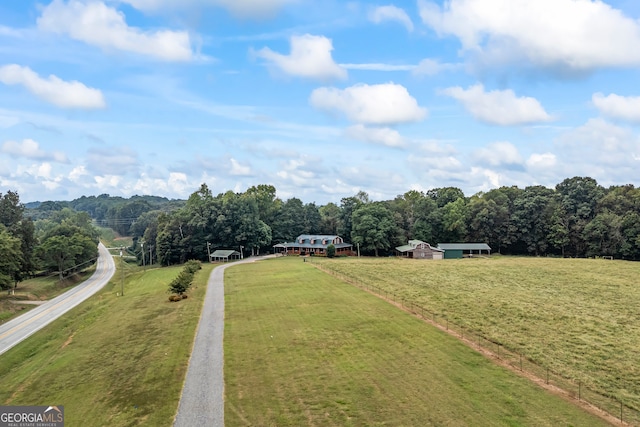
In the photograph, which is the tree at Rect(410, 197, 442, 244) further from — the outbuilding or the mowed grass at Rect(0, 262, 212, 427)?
the mowed grass at Rect(0, 262, 212, 427)

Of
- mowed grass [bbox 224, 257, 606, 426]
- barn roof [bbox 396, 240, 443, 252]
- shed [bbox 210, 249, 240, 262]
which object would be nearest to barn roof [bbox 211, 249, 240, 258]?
shed [bbox 210, 249, 240, 262]

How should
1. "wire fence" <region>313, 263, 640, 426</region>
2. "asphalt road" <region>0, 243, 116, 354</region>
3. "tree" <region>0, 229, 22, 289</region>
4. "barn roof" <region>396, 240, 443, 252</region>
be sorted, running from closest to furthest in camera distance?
"wire fence" <region>313, 263, 640, 426</region> < "asphalt road" <region>0, 243, 116, 354</region> < "tree" <region>0, 229, 22, 289</region> < "barn roof" <region>396, 240, 443, 252</region>

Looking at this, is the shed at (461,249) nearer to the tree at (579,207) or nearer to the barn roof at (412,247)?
the barn roof at (412,247)

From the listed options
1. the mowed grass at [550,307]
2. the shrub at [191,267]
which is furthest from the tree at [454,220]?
the shrub at [191,267]

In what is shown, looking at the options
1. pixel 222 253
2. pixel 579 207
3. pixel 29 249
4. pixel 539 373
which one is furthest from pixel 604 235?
pixel 29 249

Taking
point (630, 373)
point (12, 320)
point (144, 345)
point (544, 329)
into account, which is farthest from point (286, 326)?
point (12, 320)

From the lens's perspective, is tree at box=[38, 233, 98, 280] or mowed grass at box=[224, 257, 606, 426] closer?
mowed grass at box=[224, 257, 606, 426]
